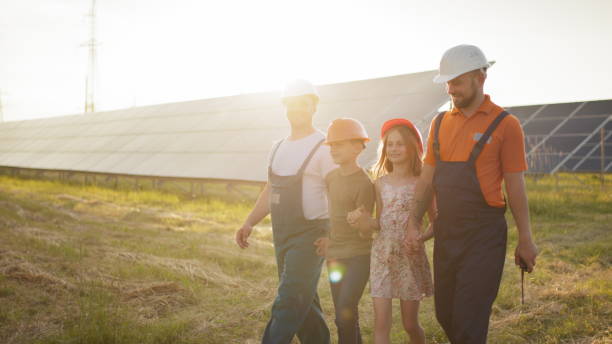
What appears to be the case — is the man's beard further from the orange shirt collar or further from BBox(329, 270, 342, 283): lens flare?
BBox(329, 270, 342, 283): lens flare

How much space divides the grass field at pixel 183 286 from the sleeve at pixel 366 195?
136 centimetres

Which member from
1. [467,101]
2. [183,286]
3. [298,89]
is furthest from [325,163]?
[183,286]

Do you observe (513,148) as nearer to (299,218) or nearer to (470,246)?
(470,246)

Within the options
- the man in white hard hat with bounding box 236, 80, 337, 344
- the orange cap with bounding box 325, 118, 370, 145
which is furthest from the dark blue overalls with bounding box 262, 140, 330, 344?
the orange cap with bounding box 325, 118, 370, 145

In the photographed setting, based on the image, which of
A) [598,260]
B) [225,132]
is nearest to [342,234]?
[598,260]

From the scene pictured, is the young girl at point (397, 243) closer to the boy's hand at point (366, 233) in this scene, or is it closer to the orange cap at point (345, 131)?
the boy's hand at point (366, 233)

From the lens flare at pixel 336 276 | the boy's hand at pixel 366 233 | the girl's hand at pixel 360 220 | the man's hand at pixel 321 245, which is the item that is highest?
the girl's hand at pixel 360 220

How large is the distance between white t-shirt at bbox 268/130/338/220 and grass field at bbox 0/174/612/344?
144 centimetres

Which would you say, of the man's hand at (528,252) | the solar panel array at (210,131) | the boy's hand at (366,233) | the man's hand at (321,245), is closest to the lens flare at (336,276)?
the man's hand at (321,245)

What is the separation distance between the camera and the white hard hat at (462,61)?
2.27m

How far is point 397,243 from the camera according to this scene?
8.87 ft

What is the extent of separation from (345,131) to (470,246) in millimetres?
958

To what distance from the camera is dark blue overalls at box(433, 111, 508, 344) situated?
221cm

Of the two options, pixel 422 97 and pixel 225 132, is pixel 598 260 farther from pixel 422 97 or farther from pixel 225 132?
pixel 225 132
